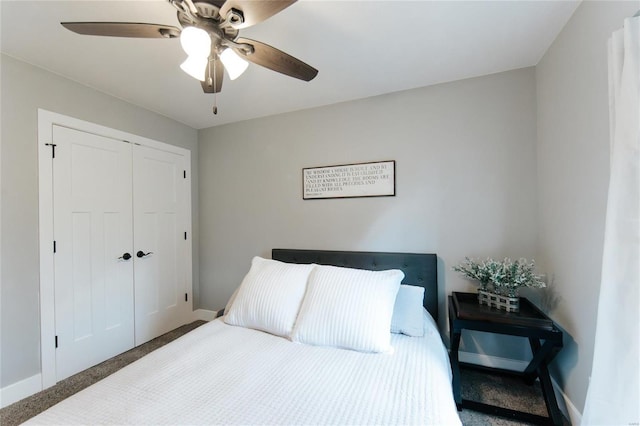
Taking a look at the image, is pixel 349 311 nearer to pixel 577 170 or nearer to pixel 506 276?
pixel 506 276

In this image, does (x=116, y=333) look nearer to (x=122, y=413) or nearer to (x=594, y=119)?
(x=122, y=413)

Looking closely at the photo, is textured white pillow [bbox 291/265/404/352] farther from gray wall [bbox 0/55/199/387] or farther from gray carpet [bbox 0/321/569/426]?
gray wall [bbox 0/55/199/387]

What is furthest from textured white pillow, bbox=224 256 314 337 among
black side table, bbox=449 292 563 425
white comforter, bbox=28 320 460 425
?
black side table, bbox=449 292 563 425

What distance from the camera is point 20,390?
1846mm

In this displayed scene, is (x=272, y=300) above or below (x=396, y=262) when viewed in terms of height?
below

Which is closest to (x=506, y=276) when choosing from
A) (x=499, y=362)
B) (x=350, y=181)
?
(x=499, y=362)

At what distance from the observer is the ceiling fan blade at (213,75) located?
4.75ft

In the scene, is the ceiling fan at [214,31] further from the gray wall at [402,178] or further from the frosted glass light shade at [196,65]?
the gray wall at [402,178]

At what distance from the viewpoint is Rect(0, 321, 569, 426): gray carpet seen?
166 cm

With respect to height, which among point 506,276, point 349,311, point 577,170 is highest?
point 577,170

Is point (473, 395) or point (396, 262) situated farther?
point (396, 262)

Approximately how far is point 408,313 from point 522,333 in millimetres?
650

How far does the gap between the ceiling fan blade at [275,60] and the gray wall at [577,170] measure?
56.1 inches

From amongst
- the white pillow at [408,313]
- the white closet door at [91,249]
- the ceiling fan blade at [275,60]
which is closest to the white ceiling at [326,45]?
the ceiling fan blade at [275,60]
